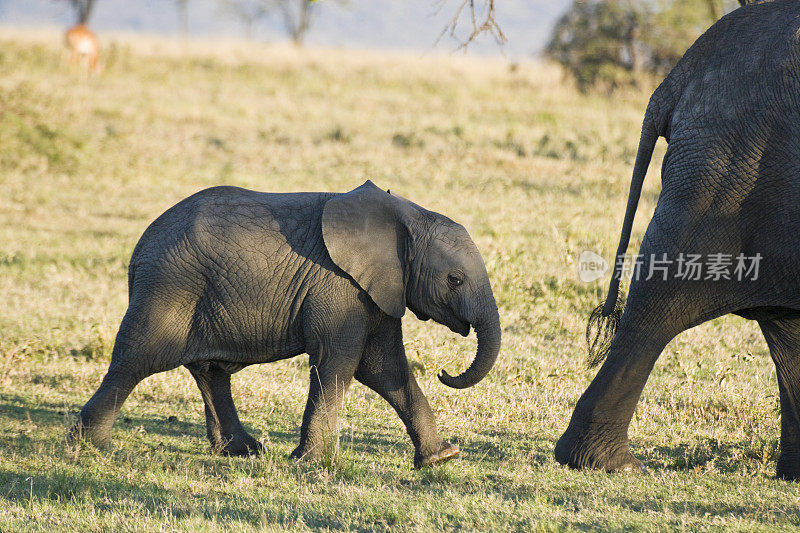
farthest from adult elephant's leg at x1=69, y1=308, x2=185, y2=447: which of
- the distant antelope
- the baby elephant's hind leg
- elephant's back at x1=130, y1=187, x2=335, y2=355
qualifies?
the distant antelope

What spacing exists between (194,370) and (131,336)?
566 mm

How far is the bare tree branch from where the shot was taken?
7945mm

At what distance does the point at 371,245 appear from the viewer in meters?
6.39

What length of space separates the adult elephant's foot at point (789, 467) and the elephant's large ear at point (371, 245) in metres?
2.60

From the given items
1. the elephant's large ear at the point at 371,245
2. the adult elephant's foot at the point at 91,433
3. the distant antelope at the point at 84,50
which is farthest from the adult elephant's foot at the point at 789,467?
the distant antelope at the point at 84,50

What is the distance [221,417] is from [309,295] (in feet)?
3.86

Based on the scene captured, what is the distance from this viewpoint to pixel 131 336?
258 inches

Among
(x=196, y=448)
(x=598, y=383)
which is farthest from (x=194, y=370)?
(x=598, y=383)

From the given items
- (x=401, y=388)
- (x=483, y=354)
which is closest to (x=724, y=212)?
(x=483, y=354)

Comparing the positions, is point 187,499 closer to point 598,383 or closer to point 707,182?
point 598,383

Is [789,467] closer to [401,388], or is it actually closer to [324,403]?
[401,388]

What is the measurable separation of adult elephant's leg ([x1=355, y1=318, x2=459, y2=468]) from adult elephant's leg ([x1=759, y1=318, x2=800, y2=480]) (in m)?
2.08

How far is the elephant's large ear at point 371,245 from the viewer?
20.8ft

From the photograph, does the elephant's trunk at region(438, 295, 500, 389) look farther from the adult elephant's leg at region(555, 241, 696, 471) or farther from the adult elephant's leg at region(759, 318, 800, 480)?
the adult elephant's leg at region(759, 318, 800, 480)
